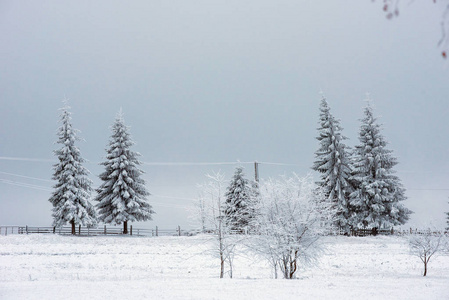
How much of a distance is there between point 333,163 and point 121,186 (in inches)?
930

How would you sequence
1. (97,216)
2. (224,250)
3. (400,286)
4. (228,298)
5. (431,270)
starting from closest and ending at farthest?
(228,298), (400,286), (224,250), (431,270), (97,216)

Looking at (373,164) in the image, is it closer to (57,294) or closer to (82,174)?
(82,174)

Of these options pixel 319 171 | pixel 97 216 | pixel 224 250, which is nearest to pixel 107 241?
pixel 97 216

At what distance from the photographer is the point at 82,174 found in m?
45.0

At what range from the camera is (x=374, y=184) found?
139 ft

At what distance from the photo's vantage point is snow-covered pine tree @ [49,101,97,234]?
4272cm

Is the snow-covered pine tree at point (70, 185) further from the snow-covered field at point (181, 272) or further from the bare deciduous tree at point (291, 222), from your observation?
the bare deciduous tree at point (291, 222)

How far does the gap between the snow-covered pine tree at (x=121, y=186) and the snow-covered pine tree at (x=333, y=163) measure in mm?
20146

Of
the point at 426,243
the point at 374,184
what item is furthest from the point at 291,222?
the point at 374,184

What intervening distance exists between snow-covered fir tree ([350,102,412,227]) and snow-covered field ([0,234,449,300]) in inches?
117

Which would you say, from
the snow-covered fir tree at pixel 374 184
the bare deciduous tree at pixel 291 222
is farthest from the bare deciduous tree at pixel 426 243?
the snow-covered fir tree at pixel 374 184

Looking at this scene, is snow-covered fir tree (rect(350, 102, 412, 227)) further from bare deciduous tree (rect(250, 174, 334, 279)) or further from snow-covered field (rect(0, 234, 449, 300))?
bare deciduous tree (rect(250, 174, 334, 279))

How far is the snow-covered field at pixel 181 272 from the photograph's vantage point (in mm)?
14653

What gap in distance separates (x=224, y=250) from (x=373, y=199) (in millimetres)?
24578
